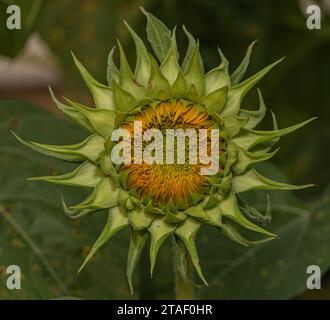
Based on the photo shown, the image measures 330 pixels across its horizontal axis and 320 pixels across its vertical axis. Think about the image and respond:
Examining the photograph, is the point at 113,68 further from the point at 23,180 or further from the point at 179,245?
the point at 23,180

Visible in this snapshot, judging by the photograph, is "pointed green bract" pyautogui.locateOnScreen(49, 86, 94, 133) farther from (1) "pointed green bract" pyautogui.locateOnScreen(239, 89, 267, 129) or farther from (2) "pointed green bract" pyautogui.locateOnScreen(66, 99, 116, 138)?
(1) "pointed green bract" pyautogui.locateOnScreen(239, 89, 267, 129)

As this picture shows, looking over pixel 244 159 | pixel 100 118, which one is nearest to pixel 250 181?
pixel 244 159

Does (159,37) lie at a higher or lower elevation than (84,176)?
higher

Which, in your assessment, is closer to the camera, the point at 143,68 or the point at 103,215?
the point at 143,68

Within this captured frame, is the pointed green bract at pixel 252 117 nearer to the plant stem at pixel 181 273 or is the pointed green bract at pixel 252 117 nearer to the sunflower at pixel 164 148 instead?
the sunflower at pixel 164 148

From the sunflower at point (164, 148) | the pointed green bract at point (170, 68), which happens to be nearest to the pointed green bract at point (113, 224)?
A: the sunflower at point (164, 148)

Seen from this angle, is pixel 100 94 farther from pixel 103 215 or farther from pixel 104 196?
pixel 103 215
